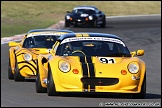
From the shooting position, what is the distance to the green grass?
35.9 metres

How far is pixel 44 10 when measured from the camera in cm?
5034

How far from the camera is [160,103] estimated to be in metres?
9.87

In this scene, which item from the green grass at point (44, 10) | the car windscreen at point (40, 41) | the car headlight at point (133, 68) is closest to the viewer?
the car headlight at point (133, 68)

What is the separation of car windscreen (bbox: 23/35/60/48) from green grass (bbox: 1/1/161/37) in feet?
49.1

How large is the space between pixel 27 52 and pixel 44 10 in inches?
1399

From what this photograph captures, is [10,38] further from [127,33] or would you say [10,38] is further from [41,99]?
[41,99]

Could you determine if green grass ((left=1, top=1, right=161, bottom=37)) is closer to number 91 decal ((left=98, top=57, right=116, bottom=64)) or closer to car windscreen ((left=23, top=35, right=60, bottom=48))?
car windscreen ((left=23, top=35, right=60, bottom=48))

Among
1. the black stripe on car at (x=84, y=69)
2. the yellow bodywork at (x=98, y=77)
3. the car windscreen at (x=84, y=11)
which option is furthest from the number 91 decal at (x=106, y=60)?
the car windscreen at (x=84, y=11)

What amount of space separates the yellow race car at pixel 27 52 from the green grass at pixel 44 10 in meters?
14.9

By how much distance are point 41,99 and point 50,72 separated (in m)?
0.82

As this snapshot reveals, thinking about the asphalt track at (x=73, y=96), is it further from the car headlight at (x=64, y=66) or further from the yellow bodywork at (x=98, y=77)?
the car headlight at (x=64, y=66)

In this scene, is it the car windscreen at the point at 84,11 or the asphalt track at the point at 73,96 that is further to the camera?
the car windscreen at the point at 84,11

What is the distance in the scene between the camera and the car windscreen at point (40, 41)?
15.9 metres

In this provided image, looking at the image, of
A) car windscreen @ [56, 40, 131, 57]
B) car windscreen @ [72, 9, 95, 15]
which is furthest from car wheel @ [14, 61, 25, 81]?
car windscreen @ [72, 9, 95, 15]
